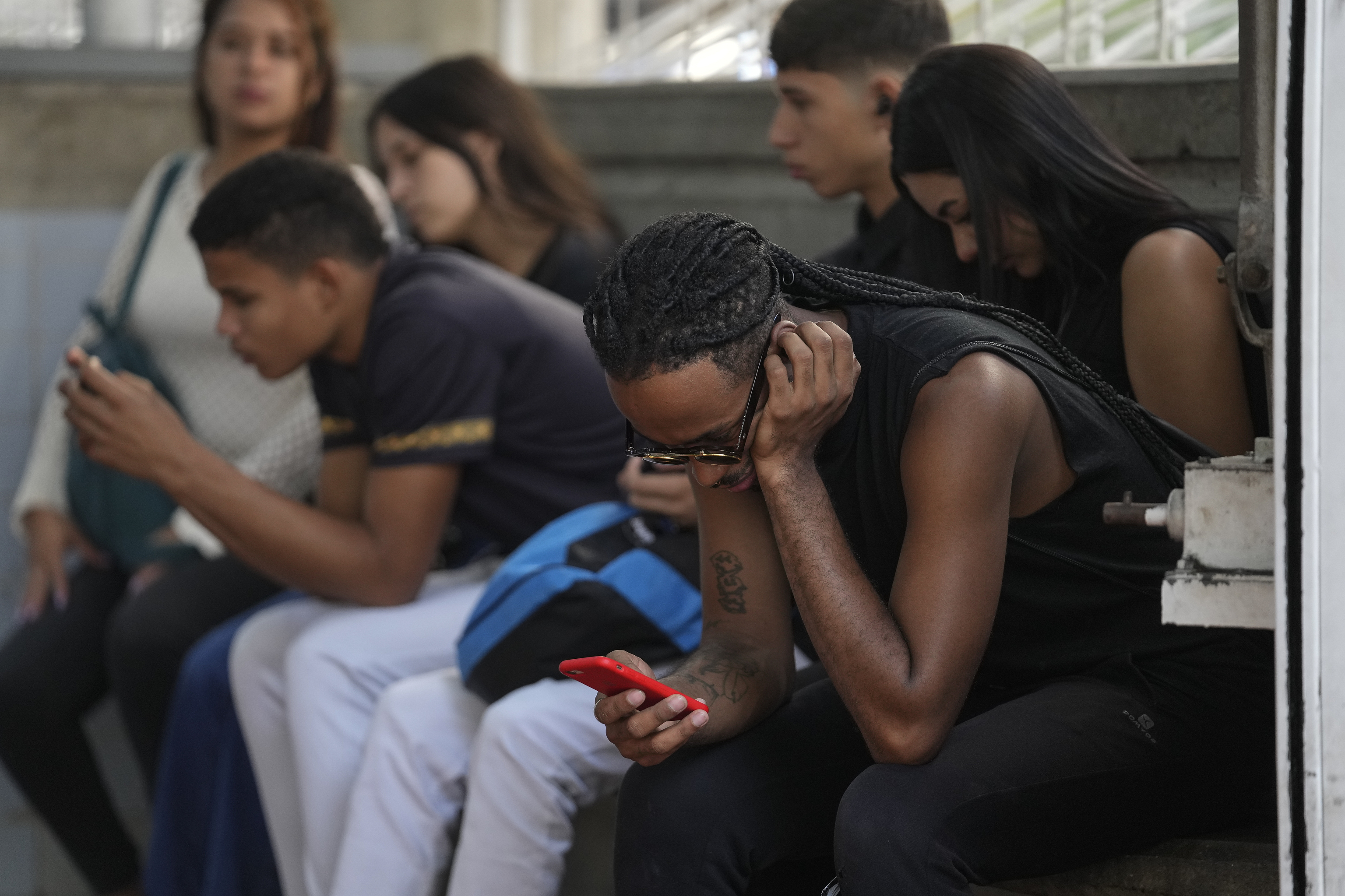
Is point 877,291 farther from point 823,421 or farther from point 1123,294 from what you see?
point 1123,294

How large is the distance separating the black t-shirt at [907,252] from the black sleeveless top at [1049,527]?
0.36m

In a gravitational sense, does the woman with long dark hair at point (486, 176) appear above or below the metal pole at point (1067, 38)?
below

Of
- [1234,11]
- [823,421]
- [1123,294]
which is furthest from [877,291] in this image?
[1234,11]

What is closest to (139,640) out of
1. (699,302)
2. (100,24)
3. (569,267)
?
(569,267)

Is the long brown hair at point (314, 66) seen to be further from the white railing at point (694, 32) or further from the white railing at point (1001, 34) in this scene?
the white railing at point (1001, 34)

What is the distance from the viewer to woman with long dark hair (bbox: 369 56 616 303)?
347 centimetres

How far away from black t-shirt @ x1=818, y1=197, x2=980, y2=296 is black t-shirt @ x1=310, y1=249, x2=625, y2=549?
1.77 ft

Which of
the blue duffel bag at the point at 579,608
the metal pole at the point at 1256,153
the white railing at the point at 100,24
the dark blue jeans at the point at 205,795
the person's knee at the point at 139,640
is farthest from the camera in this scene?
the white railing at the point at 100,24

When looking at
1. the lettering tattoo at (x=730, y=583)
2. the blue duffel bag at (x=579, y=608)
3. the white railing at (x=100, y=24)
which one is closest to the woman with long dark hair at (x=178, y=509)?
the white railing at (x=100, y=24)

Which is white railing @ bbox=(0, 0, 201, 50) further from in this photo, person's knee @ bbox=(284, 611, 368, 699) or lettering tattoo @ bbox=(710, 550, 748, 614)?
lettering tattoo @ bbox=(710, 550, 748, 614)

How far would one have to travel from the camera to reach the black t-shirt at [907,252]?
235 cm

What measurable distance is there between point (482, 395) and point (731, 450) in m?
1.06

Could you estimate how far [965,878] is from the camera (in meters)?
1.64

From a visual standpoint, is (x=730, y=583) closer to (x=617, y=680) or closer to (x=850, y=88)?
(x=617, y=680)
